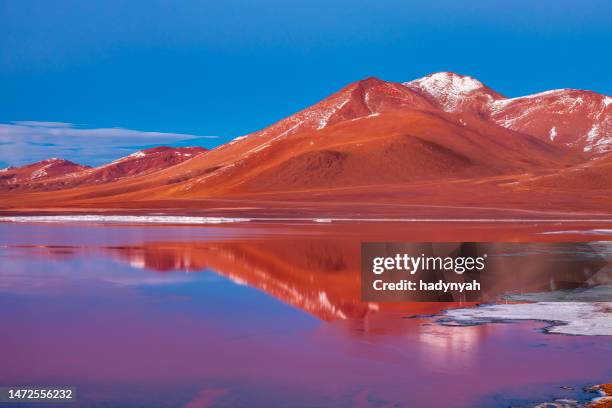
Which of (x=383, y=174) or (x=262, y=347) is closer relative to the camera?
(x=262, y=347)

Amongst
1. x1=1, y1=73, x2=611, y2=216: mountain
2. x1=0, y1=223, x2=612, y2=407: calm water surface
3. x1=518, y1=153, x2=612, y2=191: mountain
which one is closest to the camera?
x1=0, y1=223, x2=612, y2=407: calm water surface

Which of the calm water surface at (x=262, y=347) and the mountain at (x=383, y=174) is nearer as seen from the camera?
the calm water surface at (x=262, y=347)

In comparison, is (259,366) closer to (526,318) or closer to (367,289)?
(526,318)

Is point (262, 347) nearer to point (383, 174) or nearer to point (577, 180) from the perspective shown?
point (577, 180)

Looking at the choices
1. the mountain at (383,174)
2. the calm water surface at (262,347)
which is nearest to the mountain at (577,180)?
the mountain at (383,174)

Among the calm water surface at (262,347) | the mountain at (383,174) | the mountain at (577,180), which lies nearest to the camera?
the calm water surface at (262,347)

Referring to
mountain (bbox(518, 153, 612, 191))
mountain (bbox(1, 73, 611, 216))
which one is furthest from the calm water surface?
mountain (bbox(518, 153, 612, 191))

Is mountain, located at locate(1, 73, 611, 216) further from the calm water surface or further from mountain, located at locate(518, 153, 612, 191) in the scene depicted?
the calm water surface

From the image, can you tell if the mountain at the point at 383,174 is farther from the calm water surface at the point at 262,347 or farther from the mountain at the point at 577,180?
the calm water surface at the point at 262,347

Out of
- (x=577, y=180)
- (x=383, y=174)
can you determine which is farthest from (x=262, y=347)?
(x=383, y=174)

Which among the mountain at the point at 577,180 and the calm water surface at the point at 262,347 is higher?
the mountain at the point at 577,180
